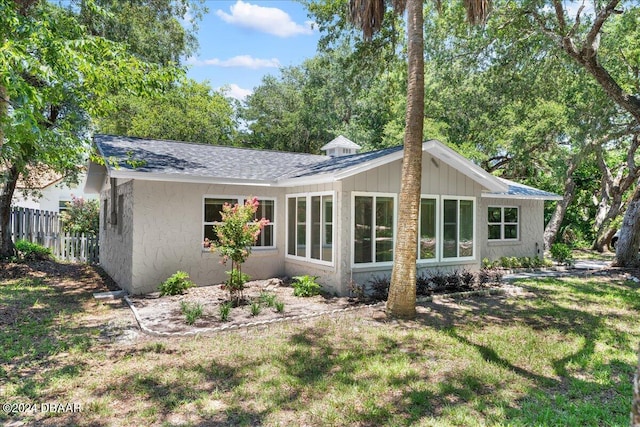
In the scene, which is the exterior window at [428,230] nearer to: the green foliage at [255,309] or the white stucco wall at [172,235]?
the white stucco wall at [172,235]

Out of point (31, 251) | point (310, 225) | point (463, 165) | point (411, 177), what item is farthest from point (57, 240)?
point (463, 165)

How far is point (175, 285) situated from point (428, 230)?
647cm

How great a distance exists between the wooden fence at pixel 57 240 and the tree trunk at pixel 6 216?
149 cm

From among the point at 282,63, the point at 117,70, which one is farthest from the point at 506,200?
the point at 282,63

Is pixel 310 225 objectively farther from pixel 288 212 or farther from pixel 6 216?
pixel 6 216

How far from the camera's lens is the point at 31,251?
46.9 feet

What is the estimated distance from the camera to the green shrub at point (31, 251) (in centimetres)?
1384

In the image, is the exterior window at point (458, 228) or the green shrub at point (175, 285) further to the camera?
the exterior window at point (458, 228)

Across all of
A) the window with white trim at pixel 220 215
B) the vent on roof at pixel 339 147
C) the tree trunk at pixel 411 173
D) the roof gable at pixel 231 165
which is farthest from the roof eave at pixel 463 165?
the vent on roof at pixel 339 147

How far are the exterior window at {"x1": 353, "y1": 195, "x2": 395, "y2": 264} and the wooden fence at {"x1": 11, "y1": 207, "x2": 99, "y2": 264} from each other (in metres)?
11.3

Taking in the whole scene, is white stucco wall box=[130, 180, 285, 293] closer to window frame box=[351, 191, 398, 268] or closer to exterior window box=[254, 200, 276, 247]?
exterior window box=[254, 200, 276, 247]

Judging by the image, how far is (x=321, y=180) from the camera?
30.2 feet

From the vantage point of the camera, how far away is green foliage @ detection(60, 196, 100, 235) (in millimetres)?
16641

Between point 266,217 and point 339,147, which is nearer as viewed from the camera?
point 266,217
